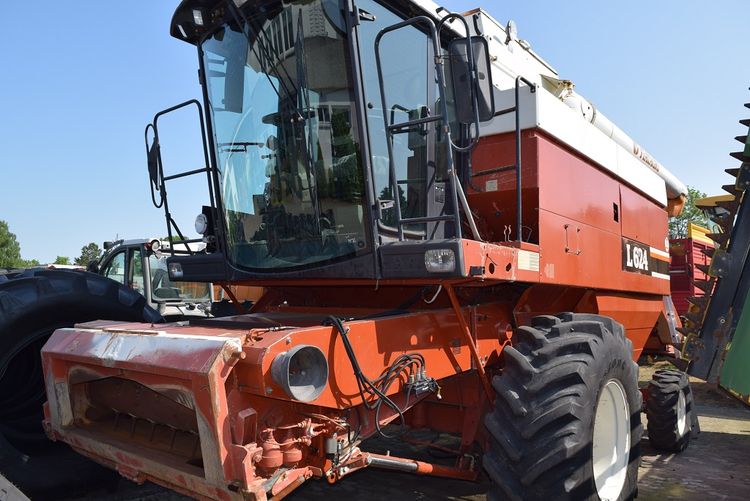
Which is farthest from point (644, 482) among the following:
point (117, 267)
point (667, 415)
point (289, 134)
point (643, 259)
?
point (117, 267)

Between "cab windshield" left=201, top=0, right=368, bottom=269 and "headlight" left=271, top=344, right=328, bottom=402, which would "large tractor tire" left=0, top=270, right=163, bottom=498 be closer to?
"cab windshield" left=201, top=0, right=368, bottom=269

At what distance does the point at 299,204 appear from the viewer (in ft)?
10.9

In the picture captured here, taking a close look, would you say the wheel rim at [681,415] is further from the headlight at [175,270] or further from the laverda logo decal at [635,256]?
the headlight at [175,270]

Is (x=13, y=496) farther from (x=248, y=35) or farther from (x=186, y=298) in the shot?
(x=186, y=298)

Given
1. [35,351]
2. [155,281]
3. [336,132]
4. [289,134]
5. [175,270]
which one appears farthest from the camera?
[155,281]

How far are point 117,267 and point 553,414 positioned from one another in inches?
320

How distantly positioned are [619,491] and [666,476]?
4.86 ft

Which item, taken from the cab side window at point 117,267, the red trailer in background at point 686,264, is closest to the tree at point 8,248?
the cab side window at point 117,267

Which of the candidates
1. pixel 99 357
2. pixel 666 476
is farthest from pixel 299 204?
pixel 666 476

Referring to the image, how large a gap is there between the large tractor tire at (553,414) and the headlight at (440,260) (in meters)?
0.68

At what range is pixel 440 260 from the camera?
2781 millimetres

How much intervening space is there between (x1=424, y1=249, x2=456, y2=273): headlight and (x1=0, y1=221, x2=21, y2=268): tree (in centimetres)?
5989

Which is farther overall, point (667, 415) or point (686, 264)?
point (686, 264)

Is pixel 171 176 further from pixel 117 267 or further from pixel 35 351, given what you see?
pixel 117 267
